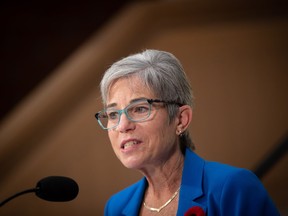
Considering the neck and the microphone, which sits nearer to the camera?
the microphone

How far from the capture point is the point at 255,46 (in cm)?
314

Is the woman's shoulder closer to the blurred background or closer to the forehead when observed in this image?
the forehead

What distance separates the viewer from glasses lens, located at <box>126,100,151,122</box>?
1623mm

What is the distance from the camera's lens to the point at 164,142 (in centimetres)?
166

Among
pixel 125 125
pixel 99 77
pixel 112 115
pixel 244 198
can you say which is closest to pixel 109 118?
pixel 112 115

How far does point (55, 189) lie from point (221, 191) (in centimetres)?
58

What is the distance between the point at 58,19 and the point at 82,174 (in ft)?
3.94

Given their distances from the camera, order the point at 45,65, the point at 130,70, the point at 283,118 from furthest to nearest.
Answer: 1. the point at 45,65
2. the point at 283,118
3. the point at 130,70

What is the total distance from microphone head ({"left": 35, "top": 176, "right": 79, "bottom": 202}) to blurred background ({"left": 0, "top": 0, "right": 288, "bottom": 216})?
1.79 metres

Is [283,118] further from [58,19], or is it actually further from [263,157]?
[58,19]

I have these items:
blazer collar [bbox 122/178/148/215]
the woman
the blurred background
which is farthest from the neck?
the blurred background

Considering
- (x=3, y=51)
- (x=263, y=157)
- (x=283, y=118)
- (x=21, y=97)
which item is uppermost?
(x=3, y=51)

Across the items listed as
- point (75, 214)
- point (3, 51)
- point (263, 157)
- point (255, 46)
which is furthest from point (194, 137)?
point (3, 51)

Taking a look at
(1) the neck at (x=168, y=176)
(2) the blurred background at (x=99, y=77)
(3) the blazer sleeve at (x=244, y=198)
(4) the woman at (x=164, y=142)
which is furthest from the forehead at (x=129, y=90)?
(2) the blurred background at (x=99, y=77)
